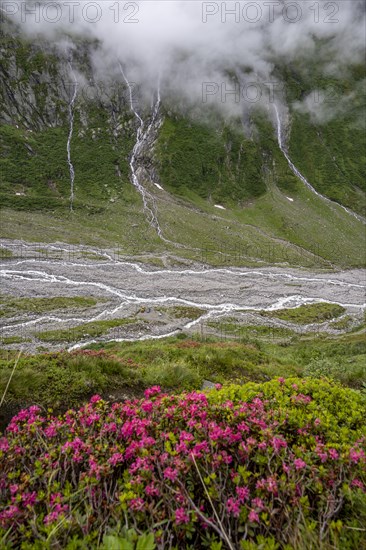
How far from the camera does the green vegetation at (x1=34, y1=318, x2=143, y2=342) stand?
1537 inches

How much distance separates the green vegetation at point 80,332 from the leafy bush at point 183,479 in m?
37.2

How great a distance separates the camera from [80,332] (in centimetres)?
4097

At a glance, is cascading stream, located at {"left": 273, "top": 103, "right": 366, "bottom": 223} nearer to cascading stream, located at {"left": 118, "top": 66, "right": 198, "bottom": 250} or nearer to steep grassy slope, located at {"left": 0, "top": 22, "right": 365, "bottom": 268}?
steep grassy slope, located at {"left": 0, "top": 22, "right": 365, "bottom": 268}

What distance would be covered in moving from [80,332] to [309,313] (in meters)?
40.0

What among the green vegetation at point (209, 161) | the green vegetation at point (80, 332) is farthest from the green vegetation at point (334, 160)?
the green vegetation at point (80, 332)

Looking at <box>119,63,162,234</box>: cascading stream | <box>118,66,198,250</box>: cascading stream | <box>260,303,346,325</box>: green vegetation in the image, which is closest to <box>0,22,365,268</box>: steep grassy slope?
<box>118,66,198,250</box>: cascading stream

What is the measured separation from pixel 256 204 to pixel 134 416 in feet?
521

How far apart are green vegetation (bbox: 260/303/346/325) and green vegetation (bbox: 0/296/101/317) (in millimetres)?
31680

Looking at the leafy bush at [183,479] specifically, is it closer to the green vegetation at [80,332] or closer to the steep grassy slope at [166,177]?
the green vegetation at [80,332]

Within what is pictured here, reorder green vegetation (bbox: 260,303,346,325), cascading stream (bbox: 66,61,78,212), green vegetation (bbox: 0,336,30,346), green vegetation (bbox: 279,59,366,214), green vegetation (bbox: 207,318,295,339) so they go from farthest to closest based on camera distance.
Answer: green vegetation (bbox: 279,59,366,214)
cascading stream (bbox: 66,61,78,212)
green vegetation (bbox: 260,303,346,325)
green vegetation (bbox: 207,318,295,339)
green vegetation (bbox: 0,336,30,346)

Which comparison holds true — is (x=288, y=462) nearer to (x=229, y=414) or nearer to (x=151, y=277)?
(x=229, y=414)

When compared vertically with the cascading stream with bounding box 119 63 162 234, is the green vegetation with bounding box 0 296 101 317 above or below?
below

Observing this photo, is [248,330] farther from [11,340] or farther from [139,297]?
[11,340]

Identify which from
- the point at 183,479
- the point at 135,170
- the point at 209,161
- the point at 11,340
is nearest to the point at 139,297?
the point at 11,340
